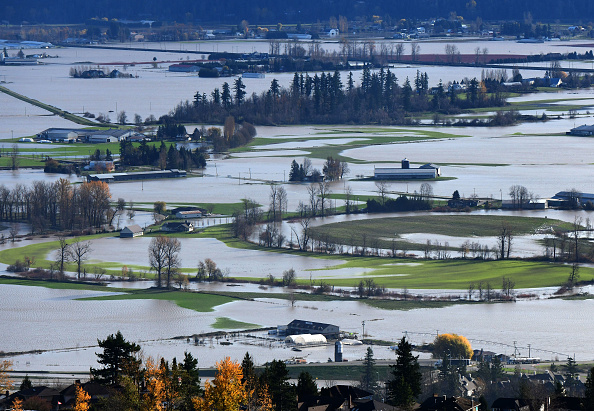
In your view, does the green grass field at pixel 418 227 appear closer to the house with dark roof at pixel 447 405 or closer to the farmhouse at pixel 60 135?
the house with dark roof at pixel 447 405

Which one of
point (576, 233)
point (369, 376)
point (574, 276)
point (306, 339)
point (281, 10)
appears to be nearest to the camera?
point (369, 376)

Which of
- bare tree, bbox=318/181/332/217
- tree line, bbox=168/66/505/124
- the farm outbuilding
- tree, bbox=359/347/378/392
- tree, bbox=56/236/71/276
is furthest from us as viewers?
tree line, bbox=168/66/505/124

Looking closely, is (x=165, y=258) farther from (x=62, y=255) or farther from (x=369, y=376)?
(x=369, y=376)

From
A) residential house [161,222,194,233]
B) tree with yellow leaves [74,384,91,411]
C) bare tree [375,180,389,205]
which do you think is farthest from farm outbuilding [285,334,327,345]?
bare tree [375,180,389,205]

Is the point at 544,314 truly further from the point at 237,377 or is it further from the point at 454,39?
the point at 454,39

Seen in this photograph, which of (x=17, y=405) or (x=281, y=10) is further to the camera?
(x=281, y=10)

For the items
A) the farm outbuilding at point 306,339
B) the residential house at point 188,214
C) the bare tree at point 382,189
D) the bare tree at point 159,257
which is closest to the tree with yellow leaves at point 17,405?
the farm outbuilding at point 306,339

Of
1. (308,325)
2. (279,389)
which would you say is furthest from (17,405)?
(308,325)

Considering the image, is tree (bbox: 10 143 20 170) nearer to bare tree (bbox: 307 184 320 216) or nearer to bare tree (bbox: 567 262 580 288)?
bare tree (bbox: 307 184 320 216)
